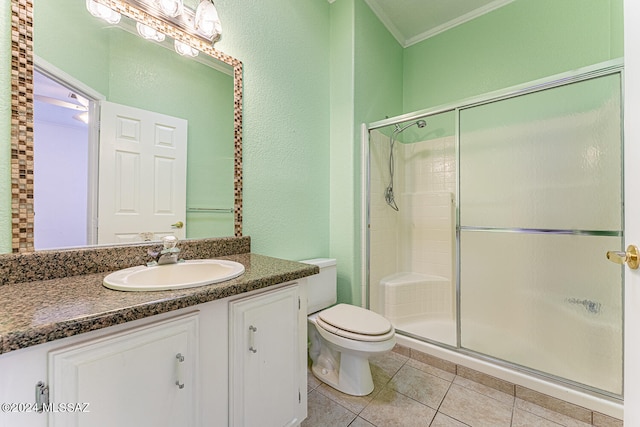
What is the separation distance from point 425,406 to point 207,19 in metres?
2.36

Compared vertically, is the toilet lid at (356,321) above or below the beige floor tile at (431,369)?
above

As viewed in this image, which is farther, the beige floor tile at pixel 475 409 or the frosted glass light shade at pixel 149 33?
the beige floor tile at pixel 475 409

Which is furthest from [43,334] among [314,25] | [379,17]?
[379,17]

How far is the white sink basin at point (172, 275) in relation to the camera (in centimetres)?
80

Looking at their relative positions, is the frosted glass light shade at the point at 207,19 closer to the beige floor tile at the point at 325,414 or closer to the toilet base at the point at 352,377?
the toilet base at the point at 352,377

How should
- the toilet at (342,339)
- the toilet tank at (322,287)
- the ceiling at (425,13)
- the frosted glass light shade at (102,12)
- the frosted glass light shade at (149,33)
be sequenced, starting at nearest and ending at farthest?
the frosted glass light shade at (102,12) < the frosted glass light shade at (149,33) < the toilet at (342,339) < the toilet tank at (322,287) < the ceiling at (425,13)

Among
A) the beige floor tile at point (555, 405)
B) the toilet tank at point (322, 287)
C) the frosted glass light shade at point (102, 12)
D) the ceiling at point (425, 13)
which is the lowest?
the beige floor tile at point (555, 405)

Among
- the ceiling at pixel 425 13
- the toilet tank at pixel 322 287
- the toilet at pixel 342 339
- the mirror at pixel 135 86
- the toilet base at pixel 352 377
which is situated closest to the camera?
the mirror at pixel 135 86

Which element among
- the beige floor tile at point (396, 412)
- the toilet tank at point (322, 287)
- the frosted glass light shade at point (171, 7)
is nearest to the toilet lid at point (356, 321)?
the toilet tank at point (322, 287)

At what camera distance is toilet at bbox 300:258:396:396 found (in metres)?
1.37

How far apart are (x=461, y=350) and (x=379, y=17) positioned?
2.81 metres

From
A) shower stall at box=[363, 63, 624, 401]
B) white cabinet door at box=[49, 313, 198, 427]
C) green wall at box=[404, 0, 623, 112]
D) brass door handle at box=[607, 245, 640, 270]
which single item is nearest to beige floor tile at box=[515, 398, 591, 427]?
shower stall at box=[363, 63, 624, 401]

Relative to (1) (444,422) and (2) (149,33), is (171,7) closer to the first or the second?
(2) (149,33)

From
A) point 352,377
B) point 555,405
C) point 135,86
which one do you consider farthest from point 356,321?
point 135,86
